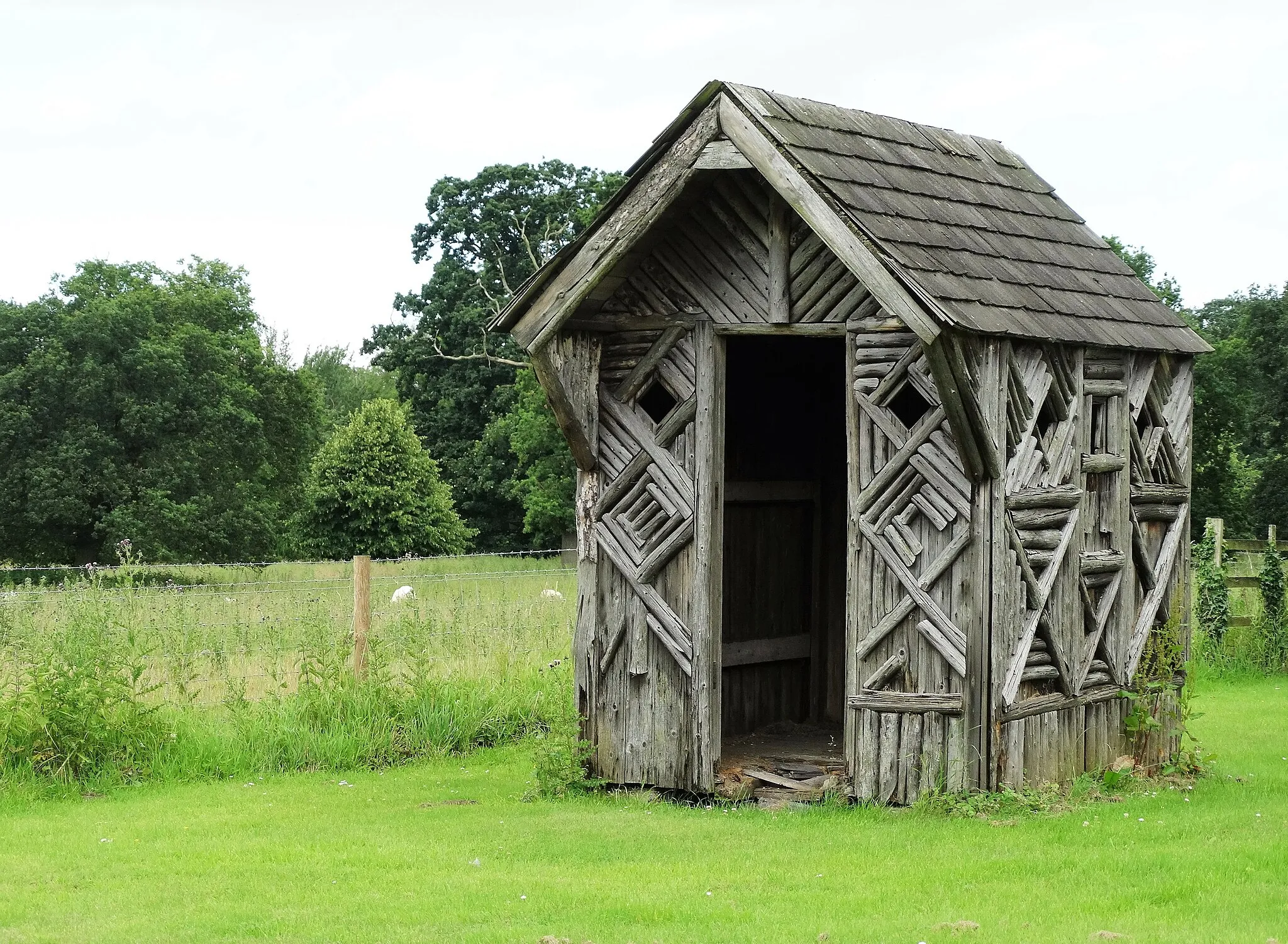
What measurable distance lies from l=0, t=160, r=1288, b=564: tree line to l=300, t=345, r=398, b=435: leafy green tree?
15.6 meters

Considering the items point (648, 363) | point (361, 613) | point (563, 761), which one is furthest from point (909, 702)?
point (361, 613)

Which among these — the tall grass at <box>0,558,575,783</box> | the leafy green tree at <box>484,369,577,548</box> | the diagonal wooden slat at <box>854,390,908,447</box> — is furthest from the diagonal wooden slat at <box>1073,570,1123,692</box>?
the leafy green tree at <box>484,369,577,548</box>

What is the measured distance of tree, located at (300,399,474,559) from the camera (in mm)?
40812

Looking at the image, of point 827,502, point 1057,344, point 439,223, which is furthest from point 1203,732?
point 439,223

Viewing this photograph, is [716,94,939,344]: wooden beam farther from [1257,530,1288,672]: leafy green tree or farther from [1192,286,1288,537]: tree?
[1192,286,1288,537]: tree

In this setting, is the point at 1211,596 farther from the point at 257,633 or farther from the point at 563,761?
the point at 257,633

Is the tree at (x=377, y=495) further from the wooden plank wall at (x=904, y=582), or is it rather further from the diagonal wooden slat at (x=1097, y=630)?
the wooden plank wall at (x=904, y=582)

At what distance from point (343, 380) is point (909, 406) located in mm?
61903

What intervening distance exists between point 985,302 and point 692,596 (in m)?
2.77

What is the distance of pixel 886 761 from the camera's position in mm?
9836

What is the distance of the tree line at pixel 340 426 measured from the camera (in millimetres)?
41156

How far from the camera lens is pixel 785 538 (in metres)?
13.4

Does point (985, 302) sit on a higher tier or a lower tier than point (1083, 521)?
higher

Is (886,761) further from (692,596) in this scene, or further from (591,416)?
(591,416)
